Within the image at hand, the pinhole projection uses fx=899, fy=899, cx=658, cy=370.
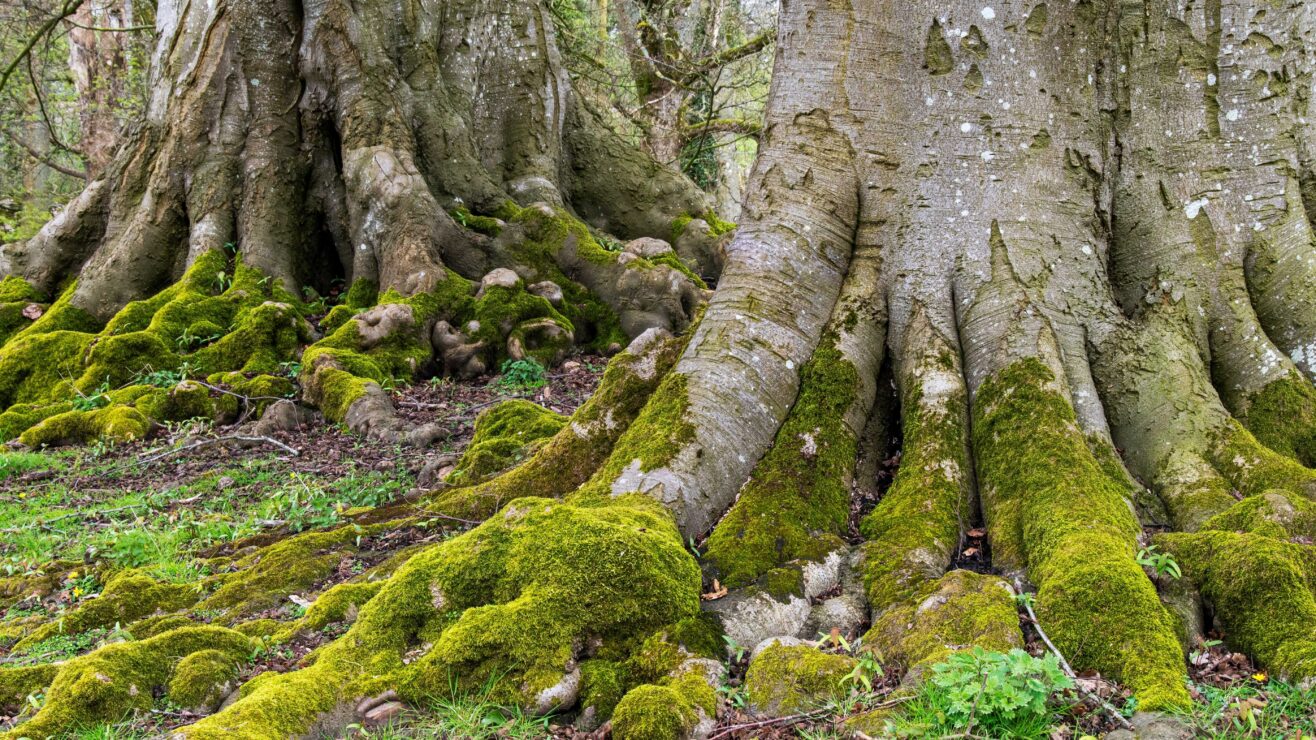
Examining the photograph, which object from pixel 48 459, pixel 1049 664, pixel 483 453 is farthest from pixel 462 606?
pixel 48 459

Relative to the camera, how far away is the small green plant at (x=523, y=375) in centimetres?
957

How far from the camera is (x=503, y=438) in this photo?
6.68 metres

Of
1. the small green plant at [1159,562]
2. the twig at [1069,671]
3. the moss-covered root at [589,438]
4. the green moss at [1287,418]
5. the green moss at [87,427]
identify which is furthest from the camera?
the green moss at [87,427]

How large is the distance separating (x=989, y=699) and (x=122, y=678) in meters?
3.22

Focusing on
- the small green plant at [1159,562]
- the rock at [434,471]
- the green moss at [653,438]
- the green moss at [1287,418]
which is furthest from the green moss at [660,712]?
the rock at [434,471]

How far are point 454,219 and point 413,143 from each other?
105 centimetres

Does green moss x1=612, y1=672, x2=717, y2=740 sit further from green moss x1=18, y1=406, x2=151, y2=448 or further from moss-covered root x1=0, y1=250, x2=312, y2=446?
green moss x1=18, y1=406, x2=151, y2=448

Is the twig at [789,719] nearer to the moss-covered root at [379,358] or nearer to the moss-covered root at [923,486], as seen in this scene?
the moss-covered root at [923,486]

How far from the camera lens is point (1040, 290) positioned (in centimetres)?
509

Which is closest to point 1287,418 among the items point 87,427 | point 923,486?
point 923,486

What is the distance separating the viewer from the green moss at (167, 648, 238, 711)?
354 cm

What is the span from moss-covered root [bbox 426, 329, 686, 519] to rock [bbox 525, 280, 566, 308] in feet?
16.4

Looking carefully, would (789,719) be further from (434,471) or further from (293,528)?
(434,471)

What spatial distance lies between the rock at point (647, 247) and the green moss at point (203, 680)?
849 cm
